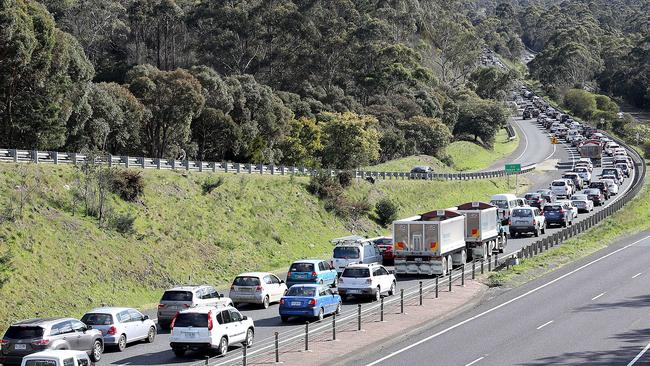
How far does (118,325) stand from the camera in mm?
26844

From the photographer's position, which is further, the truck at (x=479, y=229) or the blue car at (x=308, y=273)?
the truck at (x=479, y=229)

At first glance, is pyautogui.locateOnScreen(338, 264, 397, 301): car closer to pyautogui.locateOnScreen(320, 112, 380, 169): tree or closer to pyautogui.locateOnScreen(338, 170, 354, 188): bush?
pyautogui.locateOnScreen(338, 170, 354, 188): bush

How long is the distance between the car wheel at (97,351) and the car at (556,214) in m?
43.1

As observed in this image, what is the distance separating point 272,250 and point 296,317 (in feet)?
58.8

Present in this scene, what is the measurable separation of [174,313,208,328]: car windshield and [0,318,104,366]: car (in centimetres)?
251

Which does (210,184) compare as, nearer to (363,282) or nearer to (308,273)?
(308,273)

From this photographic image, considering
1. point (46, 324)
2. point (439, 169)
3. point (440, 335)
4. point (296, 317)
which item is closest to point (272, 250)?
point (296, 317)

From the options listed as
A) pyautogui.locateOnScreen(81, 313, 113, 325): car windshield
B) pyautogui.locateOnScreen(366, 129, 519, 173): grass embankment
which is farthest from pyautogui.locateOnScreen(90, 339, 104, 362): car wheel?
pyautogui.locateOnScreen(366, 129, 519, 173): grass embankment

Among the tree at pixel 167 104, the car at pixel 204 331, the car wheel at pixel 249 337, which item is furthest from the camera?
the tree at pixel 167 104

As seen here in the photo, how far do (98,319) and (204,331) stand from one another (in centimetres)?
414

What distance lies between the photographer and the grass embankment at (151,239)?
34.0 meters

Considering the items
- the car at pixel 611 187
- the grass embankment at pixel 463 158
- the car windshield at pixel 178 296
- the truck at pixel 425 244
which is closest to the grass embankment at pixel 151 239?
the car windshield at pixel 178 296

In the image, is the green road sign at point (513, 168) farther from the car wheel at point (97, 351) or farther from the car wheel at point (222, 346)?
the car wheel at point (97, 351)

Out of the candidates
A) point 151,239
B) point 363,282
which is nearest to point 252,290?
point 363,282
